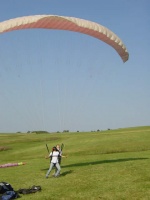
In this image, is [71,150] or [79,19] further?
[71,150]

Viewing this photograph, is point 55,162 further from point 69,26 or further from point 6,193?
point 69,26

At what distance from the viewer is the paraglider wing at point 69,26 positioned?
641 inches

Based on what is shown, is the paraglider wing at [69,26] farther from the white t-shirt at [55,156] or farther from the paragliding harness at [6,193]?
the paragliding harness at [6,193]

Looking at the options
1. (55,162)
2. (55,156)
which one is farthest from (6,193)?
(55,156)

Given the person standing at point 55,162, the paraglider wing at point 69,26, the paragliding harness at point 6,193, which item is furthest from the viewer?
the person standing at point 55,162

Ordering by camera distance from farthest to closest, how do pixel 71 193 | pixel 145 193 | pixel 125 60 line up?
pixel 125 60, pixel 71 193, pixel 145 193

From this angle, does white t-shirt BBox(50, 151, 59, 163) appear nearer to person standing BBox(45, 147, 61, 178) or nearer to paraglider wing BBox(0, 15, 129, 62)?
person standing BBox(45, 147, 61, 178)

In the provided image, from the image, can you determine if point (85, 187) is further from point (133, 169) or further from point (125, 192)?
point (133, 169)

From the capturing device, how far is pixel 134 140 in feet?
131

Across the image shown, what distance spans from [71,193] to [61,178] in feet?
13.5

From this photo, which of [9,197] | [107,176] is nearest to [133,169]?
[107,176]

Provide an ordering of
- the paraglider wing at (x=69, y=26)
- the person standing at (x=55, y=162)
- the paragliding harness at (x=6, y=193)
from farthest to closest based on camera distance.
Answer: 1. the person standing at (x=55, y=162)
2. the paraglider wing at (x=69, y=26)
3. the paragliding harness at (x=6, y=193)

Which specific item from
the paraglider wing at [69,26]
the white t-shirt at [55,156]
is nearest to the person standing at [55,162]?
the white t-shirt at [55,156]

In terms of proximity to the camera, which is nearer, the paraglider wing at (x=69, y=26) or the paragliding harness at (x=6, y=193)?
the paragliding harness at (x=6, y=193)
